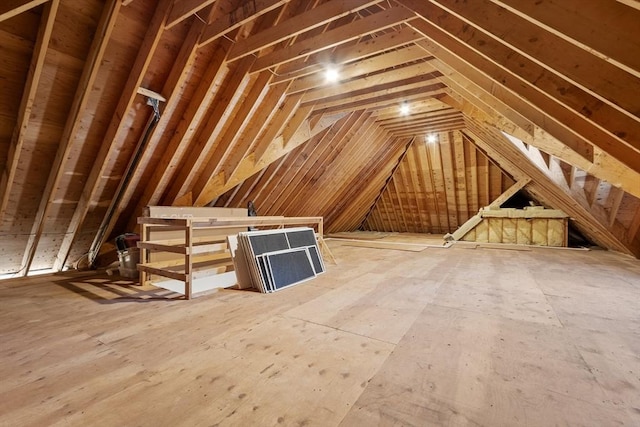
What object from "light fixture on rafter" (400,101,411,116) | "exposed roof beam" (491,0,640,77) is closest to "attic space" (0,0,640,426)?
"exposed roof beam" (491,0,640,77)

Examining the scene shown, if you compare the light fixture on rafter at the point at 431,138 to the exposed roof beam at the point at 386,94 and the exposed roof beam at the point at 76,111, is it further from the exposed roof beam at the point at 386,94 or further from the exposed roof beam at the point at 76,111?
the exposed roof beam at the point at 76,111

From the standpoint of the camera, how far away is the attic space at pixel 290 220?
1.40m

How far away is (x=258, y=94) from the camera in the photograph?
12.5 ft

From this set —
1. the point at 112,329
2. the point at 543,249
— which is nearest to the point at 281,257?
the point at 112,329

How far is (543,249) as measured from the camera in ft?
22.4

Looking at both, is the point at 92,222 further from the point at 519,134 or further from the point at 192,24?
the point at 519,134

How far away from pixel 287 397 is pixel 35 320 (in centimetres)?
243

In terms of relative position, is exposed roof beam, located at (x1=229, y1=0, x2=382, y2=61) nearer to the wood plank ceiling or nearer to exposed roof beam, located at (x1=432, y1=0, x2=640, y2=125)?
the wood plank ceiling

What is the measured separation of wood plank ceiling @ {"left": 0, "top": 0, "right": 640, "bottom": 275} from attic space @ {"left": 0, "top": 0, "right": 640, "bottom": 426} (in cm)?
2

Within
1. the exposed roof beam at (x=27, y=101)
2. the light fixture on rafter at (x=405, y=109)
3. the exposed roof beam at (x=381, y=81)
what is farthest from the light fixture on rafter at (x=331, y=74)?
the exposed roof beam at (x=27, y=101)

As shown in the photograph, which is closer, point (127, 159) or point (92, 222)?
point (127, 159)

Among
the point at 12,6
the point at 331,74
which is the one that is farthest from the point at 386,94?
the point at 12,6

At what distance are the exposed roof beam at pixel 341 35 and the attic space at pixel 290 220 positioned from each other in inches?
0.8

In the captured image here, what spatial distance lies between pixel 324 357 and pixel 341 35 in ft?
9.42
